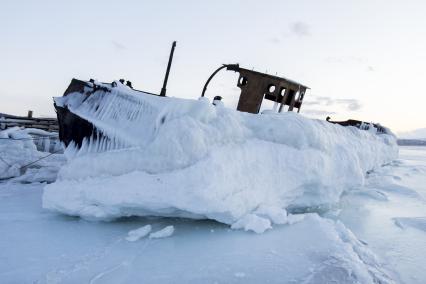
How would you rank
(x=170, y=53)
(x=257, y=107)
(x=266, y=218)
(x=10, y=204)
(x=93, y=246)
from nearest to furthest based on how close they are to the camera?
(x=93, y=246) < (x=266, y=218) < (x=10, y=204) < (x=170, y=53) < (x=257, y=107)

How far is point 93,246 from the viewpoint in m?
3.54

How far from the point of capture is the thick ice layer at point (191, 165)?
3846 mm

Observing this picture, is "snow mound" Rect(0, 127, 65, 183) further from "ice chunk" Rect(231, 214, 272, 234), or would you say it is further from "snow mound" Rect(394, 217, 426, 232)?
"snow mound" Rect(394, 217, 426, 232)

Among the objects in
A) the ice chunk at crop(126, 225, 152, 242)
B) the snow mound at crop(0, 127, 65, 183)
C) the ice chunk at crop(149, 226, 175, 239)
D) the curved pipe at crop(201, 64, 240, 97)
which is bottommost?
the snow mound at crop(0, 127, 65, 183)

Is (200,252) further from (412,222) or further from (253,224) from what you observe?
(412,222)

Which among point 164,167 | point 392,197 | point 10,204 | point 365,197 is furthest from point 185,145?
point 392,197

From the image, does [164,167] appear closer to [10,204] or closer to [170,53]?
[10,204]

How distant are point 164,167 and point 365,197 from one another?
5587 millimetres

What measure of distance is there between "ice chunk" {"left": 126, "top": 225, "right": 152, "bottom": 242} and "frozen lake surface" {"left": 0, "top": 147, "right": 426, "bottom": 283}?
0.06ft

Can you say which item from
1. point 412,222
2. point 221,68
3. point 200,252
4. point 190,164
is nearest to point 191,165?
point 190,164

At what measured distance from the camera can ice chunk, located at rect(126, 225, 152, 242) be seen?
12.3 feet

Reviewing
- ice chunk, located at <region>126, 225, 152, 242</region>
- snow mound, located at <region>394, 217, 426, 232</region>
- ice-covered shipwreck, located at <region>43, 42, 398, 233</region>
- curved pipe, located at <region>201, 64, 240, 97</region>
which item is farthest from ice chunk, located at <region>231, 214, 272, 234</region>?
curved pipe, located at <region>201, 64, 240, 97</region>

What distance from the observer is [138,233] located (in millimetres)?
3852

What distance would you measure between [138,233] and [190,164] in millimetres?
1039
